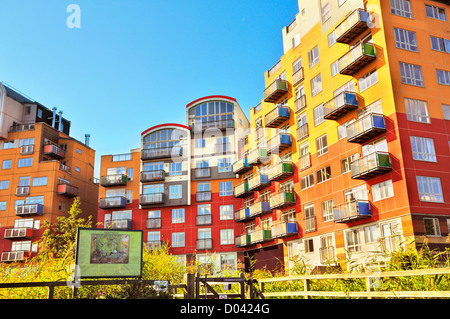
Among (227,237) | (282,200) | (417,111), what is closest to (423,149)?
(417,111)

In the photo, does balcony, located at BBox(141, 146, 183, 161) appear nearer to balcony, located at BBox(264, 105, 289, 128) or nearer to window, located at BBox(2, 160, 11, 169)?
balcony, located at BBox(264, 105, 289, 128)

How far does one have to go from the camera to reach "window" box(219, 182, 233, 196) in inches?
2218

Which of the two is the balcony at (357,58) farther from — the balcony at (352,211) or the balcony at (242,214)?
the balcony at (242,214)

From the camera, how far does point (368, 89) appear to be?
33656 mm

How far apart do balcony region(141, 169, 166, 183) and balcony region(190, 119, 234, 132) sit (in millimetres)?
7231

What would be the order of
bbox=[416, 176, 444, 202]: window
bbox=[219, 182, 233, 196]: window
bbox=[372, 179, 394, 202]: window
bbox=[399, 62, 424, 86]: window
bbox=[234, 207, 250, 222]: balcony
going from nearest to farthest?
bbox=[416, 176, 444, 202]: window
bbox=[372, 179, 394, 202]: window
bbox=[399, 62, 424, 86]: window
bbox=[234, 207, 250, 222]: balcony
bbox=[219, 182, 233, 196]: window

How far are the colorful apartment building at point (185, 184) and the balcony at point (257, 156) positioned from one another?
6.70 meters

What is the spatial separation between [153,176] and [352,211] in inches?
1261

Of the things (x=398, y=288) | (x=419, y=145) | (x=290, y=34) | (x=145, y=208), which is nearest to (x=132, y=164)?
(x=145, y=208)

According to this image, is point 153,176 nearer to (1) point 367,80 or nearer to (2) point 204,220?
(2) point 204,220

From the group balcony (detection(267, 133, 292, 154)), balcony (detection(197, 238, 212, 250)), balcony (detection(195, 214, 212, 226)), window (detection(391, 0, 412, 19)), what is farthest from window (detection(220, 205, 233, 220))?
window (detection(391, 0, 412, 19))

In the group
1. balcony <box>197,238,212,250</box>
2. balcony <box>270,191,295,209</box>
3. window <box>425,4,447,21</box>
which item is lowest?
balcony <box>197,238,212,250</box>
